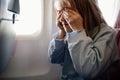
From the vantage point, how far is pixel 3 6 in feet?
2.76

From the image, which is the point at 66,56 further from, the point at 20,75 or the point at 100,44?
the point at 20,75

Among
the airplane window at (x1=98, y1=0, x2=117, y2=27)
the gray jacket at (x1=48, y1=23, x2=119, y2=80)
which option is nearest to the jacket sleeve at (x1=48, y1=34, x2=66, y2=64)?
the gray jacket at (x1=48, y1=23, x2=119, y2=80)

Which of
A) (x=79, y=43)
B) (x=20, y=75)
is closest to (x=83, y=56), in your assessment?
(x=79, y=43)

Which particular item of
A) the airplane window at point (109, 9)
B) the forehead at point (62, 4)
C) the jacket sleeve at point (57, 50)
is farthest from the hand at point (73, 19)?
the airplane window at point (109, 9)

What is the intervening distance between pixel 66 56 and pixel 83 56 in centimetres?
15

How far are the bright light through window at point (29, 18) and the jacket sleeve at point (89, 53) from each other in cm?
38

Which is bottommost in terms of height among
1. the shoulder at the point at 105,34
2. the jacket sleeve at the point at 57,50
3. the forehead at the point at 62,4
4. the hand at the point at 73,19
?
the jacket sleeve at the point at 57,50

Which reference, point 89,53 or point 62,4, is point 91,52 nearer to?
point 89,53

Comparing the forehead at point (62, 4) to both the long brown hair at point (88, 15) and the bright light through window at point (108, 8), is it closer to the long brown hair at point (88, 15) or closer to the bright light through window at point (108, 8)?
the long brown hair at point (88, 15)

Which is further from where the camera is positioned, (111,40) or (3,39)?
(3,39)

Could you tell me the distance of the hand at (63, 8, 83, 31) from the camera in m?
0.74

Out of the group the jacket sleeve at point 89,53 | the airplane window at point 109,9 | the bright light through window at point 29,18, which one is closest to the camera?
the jacket sleeve at point 89,53

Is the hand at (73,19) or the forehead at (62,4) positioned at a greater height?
the forehead at (62,4)

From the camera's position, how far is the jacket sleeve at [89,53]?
2.33 feet
